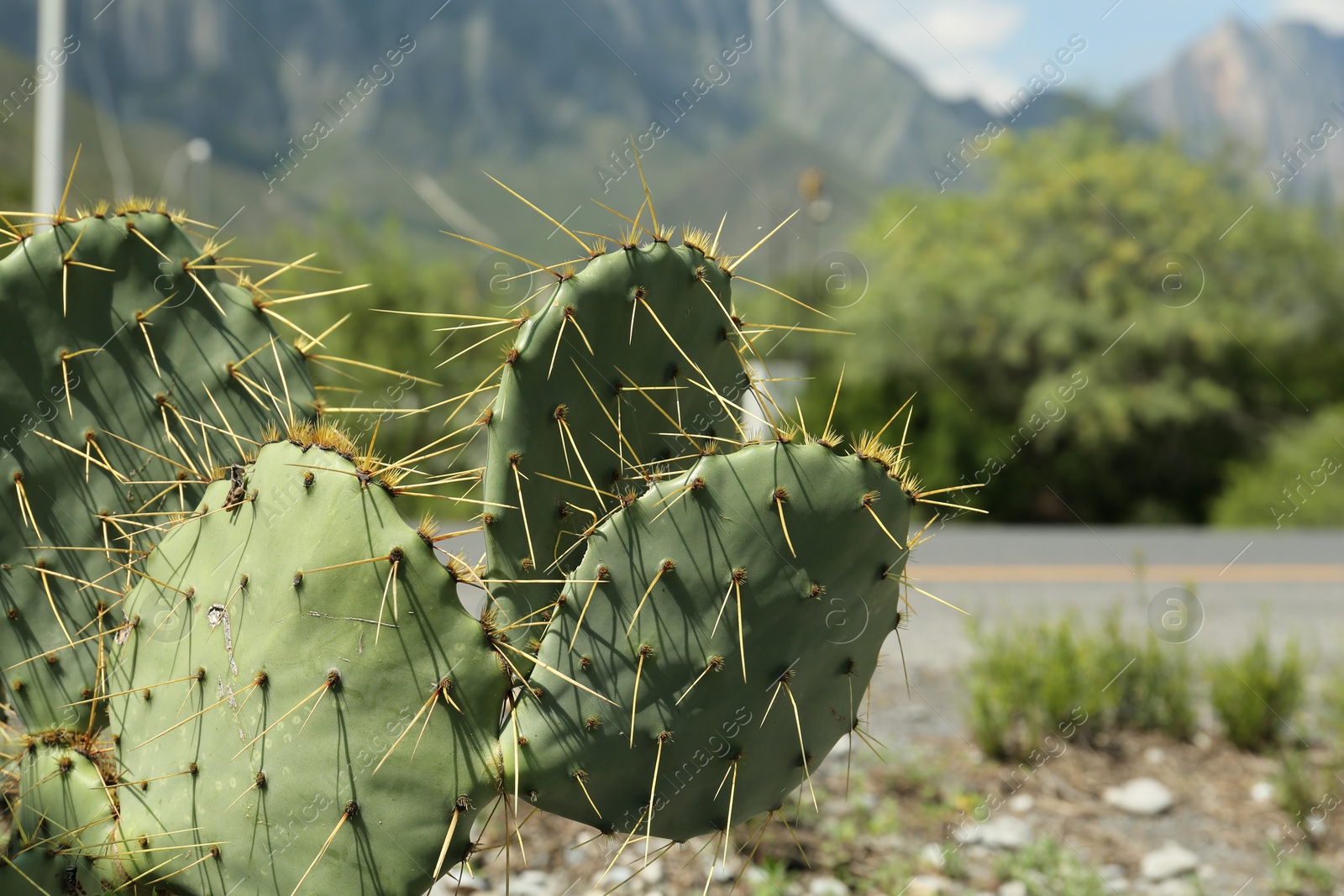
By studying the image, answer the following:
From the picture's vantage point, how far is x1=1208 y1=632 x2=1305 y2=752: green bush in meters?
3.98

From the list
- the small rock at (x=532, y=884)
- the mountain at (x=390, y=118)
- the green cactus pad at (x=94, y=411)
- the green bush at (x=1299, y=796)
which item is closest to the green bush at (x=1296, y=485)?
the green bush at (x=1299, y=796)

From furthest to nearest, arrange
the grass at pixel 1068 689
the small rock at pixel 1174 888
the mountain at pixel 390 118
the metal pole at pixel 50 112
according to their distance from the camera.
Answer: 1. the mountain at pixel 390 118
2. the metal pole at pixel 50 112
3. the grass at pixel 1068 689
4. the small rock at pixel 1174 888

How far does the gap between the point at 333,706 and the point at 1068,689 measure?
3005 millimetres

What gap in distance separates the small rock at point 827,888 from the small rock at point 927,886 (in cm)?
18

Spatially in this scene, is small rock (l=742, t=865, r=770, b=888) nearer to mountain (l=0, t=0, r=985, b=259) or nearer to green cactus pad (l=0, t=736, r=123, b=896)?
green cactus pad (l=0, t=736, r=123, b=896)

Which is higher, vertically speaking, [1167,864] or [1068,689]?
[1068,689]

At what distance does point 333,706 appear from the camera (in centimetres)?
159

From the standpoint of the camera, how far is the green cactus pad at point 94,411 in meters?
1.96

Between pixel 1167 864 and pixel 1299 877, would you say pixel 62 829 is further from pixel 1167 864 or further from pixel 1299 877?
pixel 1299 877

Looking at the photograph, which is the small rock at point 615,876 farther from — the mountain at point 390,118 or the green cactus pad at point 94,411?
the mountain at point 390,118

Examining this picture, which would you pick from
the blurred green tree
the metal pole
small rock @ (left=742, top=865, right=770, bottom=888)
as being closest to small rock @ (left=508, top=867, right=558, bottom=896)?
small rock @ (left=742, top=865, right=770, bottom=888)

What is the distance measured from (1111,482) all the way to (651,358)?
12.9 m

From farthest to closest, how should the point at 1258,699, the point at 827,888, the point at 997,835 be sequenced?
the point at 1258,699 → the point at 997,835 → the point at 827,888

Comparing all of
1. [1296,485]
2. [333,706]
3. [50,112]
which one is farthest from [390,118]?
[333,706]
